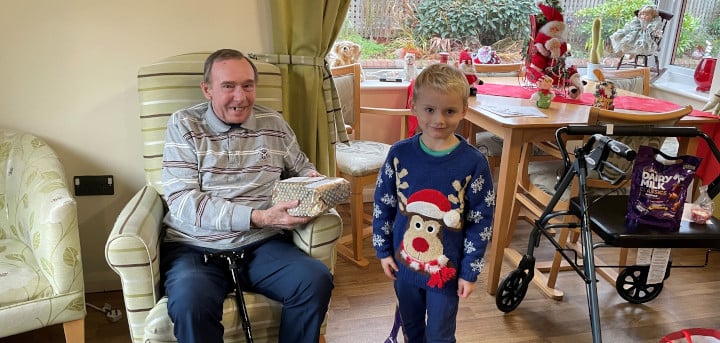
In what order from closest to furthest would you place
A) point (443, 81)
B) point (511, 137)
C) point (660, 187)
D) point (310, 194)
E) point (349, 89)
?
1. point (443, 81)
2. point (310, 194)
3. point (660, 187)
4. point (511, 137)
5. point (349, 89)

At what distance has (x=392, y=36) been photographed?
3.69 m

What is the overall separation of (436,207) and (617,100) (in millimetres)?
1709

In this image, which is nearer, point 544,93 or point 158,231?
point 158,231

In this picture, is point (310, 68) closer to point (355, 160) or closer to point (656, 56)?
point (355, 160)

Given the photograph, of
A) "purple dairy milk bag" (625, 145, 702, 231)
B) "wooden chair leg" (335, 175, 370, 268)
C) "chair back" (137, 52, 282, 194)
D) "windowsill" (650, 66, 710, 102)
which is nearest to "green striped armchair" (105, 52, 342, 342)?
"chair back" (137, 52, 282, 194)

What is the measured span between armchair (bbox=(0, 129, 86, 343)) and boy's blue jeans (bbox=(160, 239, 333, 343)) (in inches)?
11.4

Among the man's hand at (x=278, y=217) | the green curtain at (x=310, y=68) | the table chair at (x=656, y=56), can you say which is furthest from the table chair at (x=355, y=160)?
the table chair at (x=656, y=56)

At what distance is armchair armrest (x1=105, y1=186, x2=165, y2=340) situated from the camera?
145cm

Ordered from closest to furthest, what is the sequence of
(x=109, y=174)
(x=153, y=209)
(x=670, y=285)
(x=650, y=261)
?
(x=153, y=209) < (x=650, y=261) < (x=109, y=174) < (x=670, y=285)

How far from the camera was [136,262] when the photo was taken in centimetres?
146

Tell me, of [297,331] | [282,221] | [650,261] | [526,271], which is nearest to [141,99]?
[282,221]

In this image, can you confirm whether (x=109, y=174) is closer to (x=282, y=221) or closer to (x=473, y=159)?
(x=282, y=221)

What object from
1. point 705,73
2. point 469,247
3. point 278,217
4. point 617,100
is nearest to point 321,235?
point 278,217

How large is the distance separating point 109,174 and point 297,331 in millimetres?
1142
